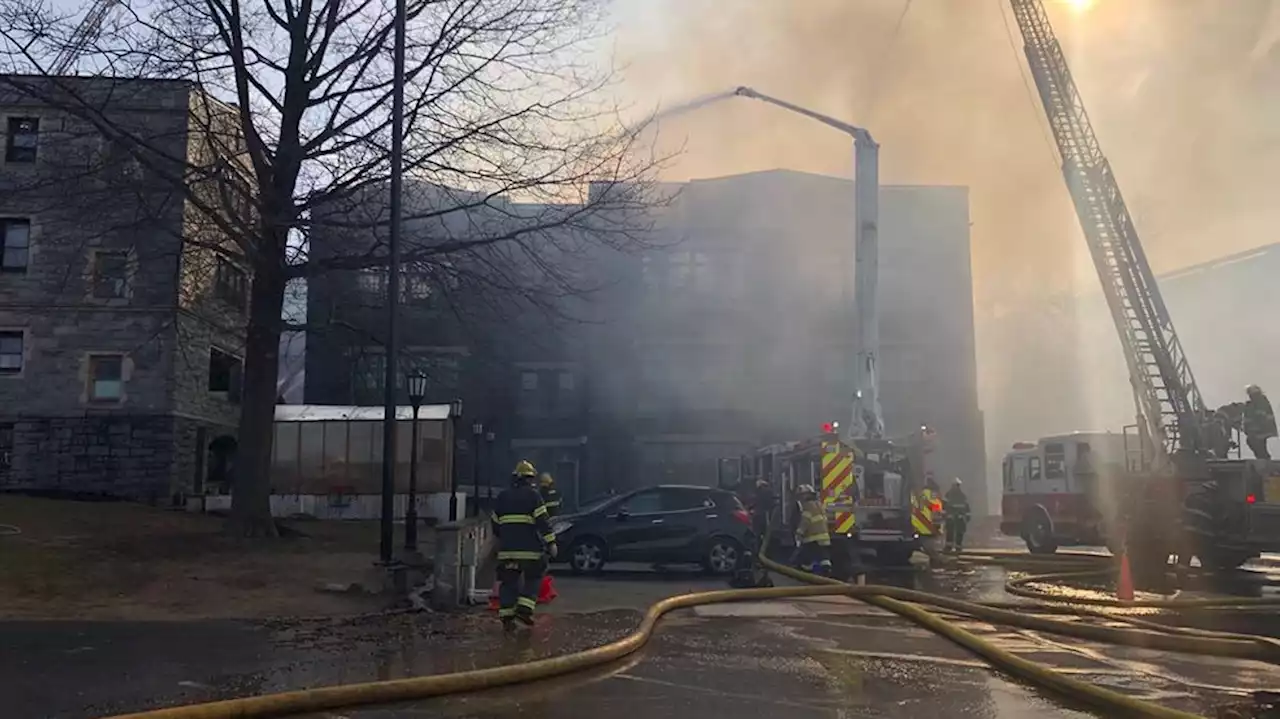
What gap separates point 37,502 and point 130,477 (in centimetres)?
607

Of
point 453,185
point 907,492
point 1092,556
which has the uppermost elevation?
point 453,185

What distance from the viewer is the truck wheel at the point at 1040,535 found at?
1692cm

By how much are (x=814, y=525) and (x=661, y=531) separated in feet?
7.50

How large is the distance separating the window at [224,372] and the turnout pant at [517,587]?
67.1 feet

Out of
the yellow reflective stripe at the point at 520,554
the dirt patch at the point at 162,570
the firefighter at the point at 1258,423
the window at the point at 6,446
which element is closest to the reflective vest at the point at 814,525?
the dirt patch at the point at 162,570

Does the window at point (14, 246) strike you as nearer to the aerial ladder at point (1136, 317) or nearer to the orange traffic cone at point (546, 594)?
the orange traffic cone at point (546, 594)

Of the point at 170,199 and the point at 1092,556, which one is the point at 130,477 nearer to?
the point at 170,199

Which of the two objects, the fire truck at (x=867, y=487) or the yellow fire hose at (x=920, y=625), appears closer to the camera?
the yellow fire hose at (x=920, y=625)

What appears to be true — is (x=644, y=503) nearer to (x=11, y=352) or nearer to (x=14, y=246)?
(x=11, y=352)

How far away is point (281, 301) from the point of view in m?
13.7

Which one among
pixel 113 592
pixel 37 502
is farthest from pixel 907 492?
pixel 37 502

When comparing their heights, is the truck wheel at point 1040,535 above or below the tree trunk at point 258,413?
below

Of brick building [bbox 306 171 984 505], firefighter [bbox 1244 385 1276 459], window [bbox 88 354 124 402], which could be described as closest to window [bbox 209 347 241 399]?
brick building [bbox 306 171 984 505]

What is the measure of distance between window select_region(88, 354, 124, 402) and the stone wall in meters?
0.57
